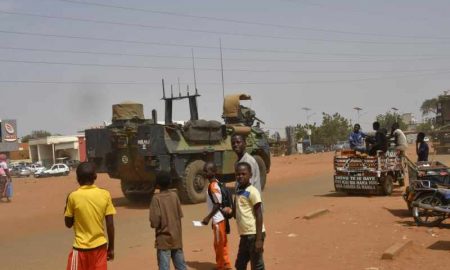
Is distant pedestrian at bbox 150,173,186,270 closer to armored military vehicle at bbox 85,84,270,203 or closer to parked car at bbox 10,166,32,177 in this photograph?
armored military vehicle at bbox 85,84,270,203

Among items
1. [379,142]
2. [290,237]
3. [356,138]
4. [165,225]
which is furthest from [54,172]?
[165,225]

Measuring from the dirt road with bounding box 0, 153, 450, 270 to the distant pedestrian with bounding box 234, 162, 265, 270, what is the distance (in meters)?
1.53

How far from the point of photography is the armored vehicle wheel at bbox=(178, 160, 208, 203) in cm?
1383

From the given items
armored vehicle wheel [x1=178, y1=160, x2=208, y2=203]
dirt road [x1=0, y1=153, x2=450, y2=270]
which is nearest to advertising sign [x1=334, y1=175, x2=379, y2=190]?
dirt road [x1=0, y1=153, x2=450, y2=270]

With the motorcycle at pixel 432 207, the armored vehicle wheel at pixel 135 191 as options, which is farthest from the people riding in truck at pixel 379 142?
the armored vehicle wheel at pixel 135 191

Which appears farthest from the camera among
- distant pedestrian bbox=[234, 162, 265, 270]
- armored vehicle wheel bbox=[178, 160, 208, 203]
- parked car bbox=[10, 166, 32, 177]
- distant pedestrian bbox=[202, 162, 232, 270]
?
parked car bbox=[10, 166, 32, 177]

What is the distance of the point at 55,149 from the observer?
66.8 m

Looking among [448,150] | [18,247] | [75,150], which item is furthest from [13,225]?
[75,150]

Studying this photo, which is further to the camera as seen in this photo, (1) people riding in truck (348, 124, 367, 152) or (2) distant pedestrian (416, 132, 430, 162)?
(1) people riding in truck (348, 124, 367, 152)

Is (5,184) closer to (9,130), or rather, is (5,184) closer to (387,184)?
(387,184)

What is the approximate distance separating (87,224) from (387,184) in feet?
33.8

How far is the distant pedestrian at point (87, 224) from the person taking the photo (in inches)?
181

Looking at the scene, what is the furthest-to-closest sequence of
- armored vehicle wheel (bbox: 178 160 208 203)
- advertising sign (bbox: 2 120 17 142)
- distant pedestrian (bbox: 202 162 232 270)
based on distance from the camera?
1. advertising sign (bbox: 2 120 17 142)
2. armored vehicle wheel (bbox: 178 160 208 203)
3. distant pedestrian (bbox: 202 162 232 270)

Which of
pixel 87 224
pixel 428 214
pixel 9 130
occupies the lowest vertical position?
pixel 428 214
